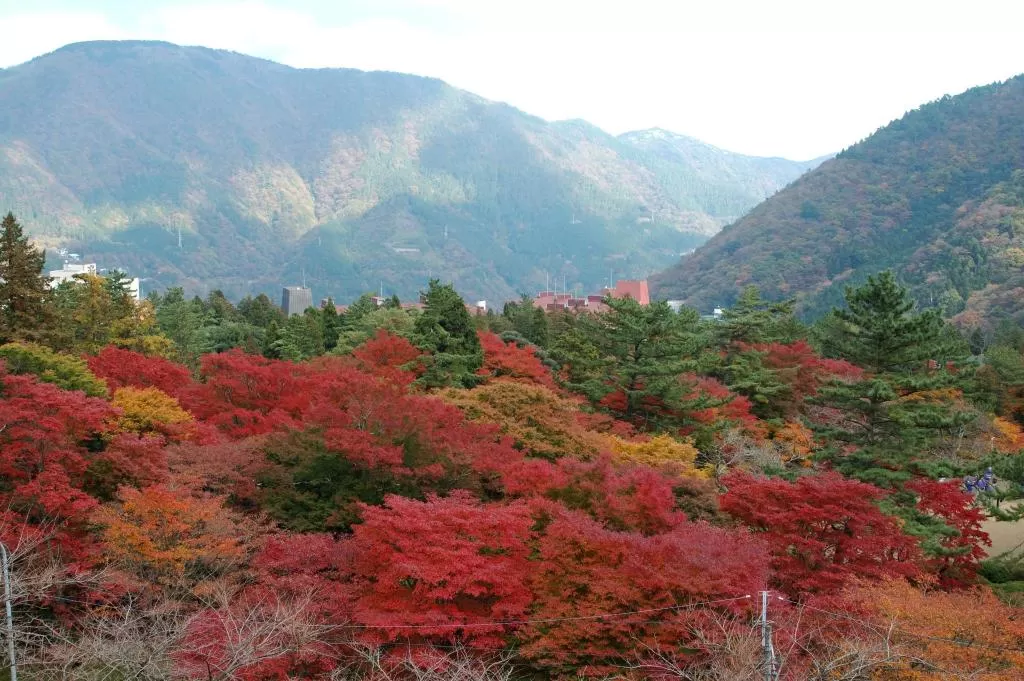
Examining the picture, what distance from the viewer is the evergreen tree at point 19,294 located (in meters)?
26.2

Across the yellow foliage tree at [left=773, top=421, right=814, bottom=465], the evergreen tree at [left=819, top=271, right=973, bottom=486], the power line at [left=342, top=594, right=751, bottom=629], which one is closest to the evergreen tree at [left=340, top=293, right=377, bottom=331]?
the yellow foliage tree at [left=773, top=421, right=814, bottom=465]

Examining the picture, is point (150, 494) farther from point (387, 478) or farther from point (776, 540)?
point (776, 540)

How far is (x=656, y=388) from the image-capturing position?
2903 cm

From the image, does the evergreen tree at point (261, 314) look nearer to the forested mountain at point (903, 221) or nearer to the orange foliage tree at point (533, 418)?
the orange foliage tree at point (533, 418)

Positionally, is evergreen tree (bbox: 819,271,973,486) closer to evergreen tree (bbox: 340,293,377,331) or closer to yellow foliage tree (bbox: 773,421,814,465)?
yellow foliage tree (bbox: 773,421,814,465)

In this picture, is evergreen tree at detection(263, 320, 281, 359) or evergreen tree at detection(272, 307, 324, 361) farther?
evergreen tree at detection(263, 320, 281, 359)

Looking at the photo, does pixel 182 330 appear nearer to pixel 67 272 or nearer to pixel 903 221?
pixel 67 272

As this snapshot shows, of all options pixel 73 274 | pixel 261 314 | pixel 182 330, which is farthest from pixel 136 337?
pixel 261 314

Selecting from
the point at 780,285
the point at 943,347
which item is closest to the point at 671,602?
the point at 943,347

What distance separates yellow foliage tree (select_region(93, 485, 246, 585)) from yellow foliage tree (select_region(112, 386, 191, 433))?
16.3ft

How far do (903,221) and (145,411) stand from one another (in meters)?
112

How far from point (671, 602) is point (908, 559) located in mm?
5398

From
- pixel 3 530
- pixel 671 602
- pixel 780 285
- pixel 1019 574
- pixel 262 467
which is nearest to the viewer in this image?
pixel 671 602

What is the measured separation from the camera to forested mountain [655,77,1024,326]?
294 ft
